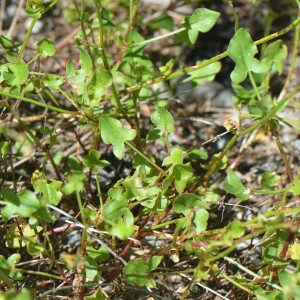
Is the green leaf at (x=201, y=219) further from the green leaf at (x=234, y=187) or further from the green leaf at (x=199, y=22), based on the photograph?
the green leaf at (x=199, y=22)

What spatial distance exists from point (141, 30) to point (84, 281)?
134cm

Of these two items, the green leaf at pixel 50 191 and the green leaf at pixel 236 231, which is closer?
the green leaf at pixel 236 231

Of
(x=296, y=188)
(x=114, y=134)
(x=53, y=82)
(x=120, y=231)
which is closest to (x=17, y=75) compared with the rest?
(x=53, y=82)

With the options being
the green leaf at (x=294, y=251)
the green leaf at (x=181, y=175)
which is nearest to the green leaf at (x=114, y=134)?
the green leaf at (x=181, y=175)

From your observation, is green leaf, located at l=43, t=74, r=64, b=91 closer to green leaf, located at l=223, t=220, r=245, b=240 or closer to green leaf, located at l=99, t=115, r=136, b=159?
green leaf, located at l=99, t=115, r=136, b=159

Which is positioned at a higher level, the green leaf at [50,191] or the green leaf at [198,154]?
the green leaf at [50,191]

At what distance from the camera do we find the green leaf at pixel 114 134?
1.37 metres

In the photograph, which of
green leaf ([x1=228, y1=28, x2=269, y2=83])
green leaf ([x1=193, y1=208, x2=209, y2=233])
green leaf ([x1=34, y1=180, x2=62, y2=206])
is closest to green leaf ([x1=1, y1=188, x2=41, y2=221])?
green leaf ([x1=34, y1=180, x2=62, y2=206])

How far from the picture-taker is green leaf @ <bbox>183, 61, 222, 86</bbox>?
1.78 metres

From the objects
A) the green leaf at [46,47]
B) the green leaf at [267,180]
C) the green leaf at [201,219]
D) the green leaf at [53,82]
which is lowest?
the green leaf at [267,180]

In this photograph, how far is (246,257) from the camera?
61.1 inches

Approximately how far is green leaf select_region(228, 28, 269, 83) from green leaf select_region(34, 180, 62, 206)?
0.55 meters

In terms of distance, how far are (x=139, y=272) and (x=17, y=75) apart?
585 mm

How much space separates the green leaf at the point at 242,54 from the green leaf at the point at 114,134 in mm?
331
